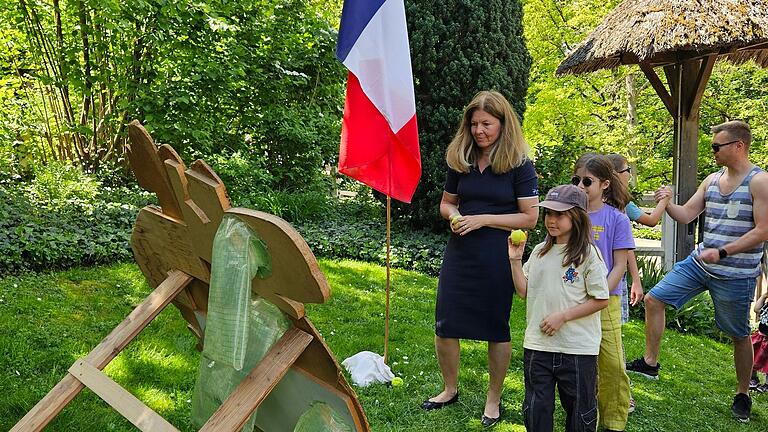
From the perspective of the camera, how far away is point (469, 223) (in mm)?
3240

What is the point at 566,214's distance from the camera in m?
2.83

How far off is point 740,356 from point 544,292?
6.20 ft

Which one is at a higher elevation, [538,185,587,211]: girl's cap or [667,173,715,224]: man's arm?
[538,185,587,211]: girl's cap

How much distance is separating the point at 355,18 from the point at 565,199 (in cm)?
178

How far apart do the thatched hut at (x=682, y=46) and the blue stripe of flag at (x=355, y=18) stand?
4450 mm

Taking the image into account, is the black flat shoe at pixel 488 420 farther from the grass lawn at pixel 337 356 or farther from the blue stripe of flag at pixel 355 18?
the blue stripe of flag at pixel 355 18

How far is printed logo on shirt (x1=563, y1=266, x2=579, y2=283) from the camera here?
2.81m

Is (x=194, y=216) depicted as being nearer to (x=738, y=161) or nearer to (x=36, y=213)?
(x=738, y=161)

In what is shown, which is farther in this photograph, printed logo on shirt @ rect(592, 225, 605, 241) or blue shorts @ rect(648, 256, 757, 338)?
blue shorts @ rect(648, 256, 757, 338)

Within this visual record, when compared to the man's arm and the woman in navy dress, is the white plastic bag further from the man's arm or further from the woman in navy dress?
the man's arm

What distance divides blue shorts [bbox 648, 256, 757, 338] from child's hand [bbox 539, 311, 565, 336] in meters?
1.67

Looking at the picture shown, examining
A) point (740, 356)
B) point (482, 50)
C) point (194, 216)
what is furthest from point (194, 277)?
point (482, 50)

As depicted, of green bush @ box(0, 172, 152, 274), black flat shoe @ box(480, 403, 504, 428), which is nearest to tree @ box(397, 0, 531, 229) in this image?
green bush @ box(0, 172, 152, 274)

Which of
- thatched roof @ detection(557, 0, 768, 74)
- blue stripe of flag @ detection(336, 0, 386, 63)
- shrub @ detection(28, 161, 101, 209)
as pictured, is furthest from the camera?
shrub @ detection(28, 161, 101, 209)
